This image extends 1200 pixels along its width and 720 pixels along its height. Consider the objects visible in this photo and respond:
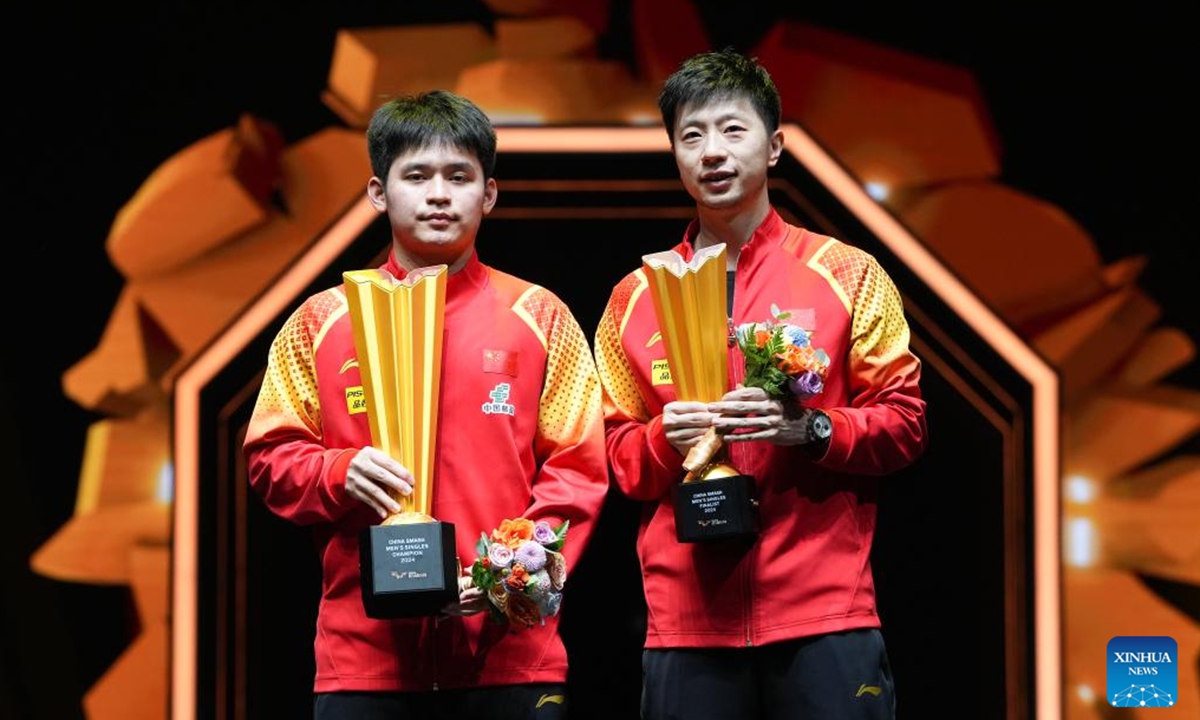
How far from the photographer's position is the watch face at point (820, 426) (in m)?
3.18

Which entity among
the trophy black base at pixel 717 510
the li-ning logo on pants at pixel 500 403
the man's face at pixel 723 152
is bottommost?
the trophy black base at pixel 717 510

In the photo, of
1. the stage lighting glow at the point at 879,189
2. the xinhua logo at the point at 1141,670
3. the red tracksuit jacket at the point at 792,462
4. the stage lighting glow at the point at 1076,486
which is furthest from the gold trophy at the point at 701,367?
the xinhua logo at the point at 1141,670

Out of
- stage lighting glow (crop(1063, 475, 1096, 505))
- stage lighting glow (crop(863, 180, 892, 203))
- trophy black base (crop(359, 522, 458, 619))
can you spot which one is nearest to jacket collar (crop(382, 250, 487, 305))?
trophy black base (crop(359, 522, 458, 619))

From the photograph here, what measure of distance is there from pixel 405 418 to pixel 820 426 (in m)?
0.74

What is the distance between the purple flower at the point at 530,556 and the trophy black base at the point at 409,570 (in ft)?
0.37

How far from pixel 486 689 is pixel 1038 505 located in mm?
1481

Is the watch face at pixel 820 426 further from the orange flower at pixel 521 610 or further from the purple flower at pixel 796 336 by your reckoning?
the orange flower at pixel 521 610

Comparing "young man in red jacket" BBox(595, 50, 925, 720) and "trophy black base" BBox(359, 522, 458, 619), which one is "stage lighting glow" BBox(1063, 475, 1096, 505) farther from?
"trophy black base" BBox(359, 522, 458, 619)

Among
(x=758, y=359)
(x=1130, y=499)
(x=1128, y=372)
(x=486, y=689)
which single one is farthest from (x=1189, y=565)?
(x=486, y=689)

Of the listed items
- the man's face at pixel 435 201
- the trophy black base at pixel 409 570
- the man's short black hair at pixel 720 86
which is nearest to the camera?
the trophy black base at pixel 409 570

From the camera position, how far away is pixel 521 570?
3010mm

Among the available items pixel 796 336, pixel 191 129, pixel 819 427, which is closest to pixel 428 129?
pixel 796 336

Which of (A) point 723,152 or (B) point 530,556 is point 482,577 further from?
(A) point 723,152

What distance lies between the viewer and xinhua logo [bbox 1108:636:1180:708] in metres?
4.03
